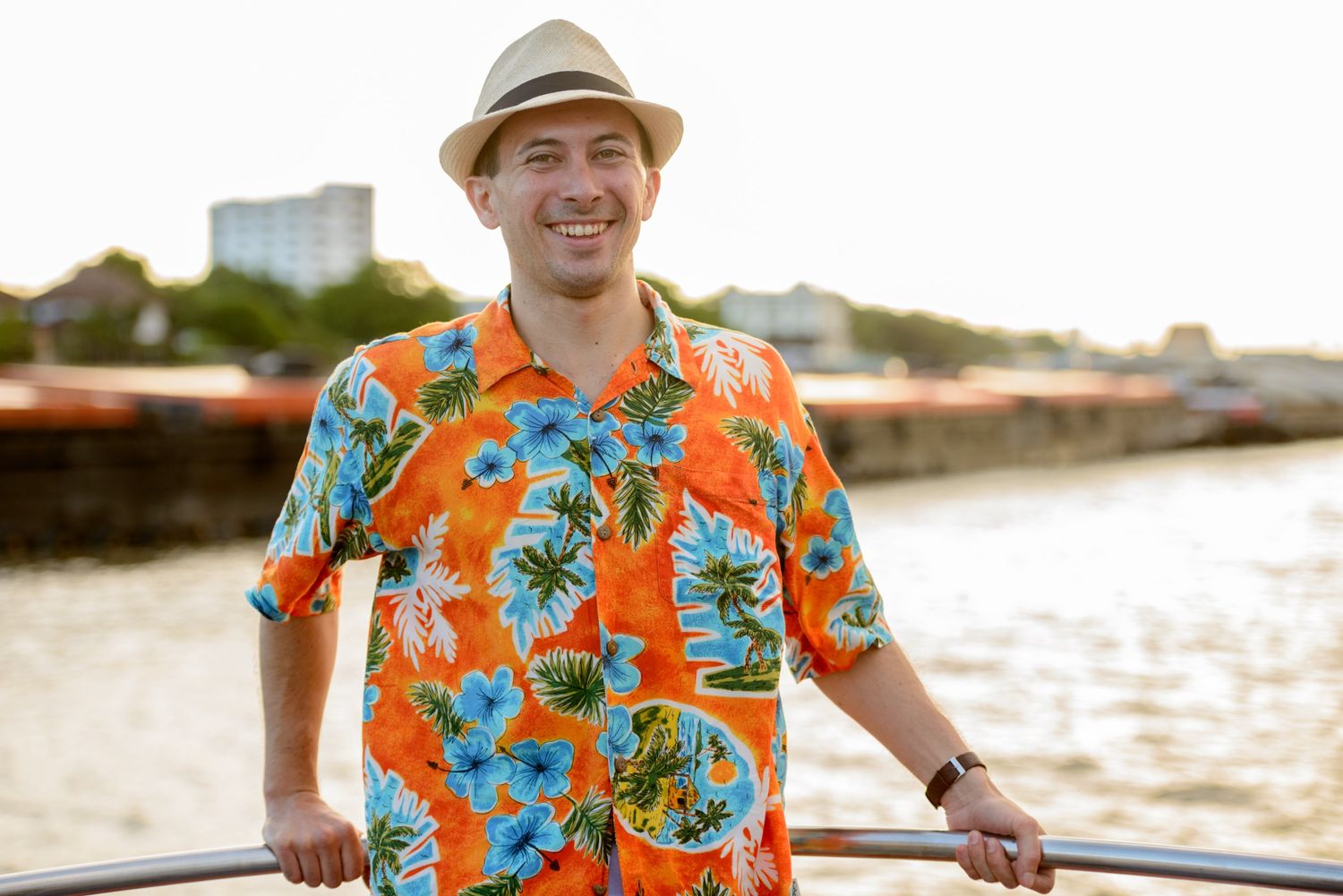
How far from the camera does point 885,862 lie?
909 centimetres

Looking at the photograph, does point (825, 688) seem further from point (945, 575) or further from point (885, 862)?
point (945, 575)

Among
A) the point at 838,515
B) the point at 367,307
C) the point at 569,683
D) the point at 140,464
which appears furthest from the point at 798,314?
the point at 569,683

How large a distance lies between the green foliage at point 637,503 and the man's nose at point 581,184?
0.30 m

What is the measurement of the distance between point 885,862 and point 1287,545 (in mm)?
15897

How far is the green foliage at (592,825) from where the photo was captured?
4.65ft

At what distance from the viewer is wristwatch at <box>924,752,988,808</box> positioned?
5.19 ft

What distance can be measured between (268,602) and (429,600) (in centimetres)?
20

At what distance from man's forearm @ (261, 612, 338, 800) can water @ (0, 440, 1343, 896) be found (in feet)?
13.1

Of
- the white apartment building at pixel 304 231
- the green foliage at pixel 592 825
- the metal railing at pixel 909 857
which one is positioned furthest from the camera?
the white apartment building at pixel 304 231

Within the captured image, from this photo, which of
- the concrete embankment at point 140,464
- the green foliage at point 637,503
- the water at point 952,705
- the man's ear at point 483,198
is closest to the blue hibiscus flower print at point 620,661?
the green foliage at point 637,503

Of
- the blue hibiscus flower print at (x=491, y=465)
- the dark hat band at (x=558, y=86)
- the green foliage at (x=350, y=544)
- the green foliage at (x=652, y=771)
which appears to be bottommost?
the green foliage at (x=652, y=771)

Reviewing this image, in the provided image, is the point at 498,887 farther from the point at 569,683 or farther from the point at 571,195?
the point at 571,195

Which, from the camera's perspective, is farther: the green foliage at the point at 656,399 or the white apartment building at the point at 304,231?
the white apartment building at the point at 304,231

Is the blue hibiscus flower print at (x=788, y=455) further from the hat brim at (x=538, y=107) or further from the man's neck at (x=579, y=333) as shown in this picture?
the hat brim at (x=538, y=107)
